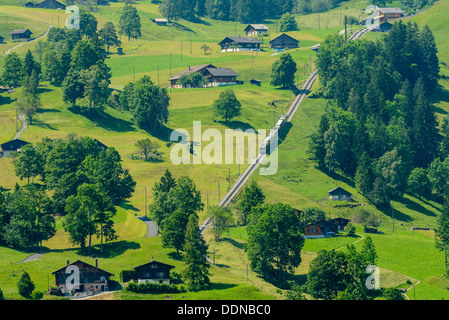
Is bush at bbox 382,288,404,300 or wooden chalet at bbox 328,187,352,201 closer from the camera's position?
bush at bbox 382,288,404,300

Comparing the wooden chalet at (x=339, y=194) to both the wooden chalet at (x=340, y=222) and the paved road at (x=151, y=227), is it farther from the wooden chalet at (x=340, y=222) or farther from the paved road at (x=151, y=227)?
the paved road at (x=151, y=227)

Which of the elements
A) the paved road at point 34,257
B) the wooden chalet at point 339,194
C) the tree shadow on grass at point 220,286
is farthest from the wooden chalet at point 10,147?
the tree shadow on grass at point 220,286

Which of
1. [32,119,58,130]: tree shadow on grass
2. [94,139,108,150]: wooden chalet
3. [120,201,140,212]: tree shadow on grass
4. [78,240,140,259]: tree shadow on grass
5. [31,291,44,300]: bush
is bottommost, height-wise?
[78,240,140,259]: tree shadow on grass

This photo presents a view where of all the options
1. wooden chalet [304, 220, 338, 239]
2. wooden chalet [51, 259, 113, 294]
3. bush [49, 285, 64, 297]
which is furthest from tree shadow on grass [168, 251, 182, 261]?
wooden chalet [304, 220, 338, 239]

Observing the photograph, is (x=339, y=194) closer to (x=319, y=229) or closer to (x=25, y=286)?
(x=319, y=229)

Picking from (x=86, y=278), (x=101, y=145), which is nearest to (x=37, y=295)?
(x=86, y=278)

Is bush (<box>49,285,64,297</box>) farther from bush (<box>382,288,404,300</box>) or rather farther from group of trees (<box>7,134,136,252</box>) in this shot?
bush (<box>382,288,404,300</box>)

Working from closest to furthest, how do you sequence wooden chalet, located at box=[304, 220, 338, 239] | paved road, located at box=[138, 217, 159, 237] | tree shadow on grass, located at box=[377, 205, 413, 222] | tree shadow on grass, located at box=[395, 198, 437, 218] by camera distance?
paved road, located at box=[138, 217, 159, 237] < wooden chalet, located at box=[304, 220, 338, 239] < tree shadow on grass, located at box=[377, 205, 413, 222] < tree shadow on grass, located at box=[395, 198, 437, 218]
